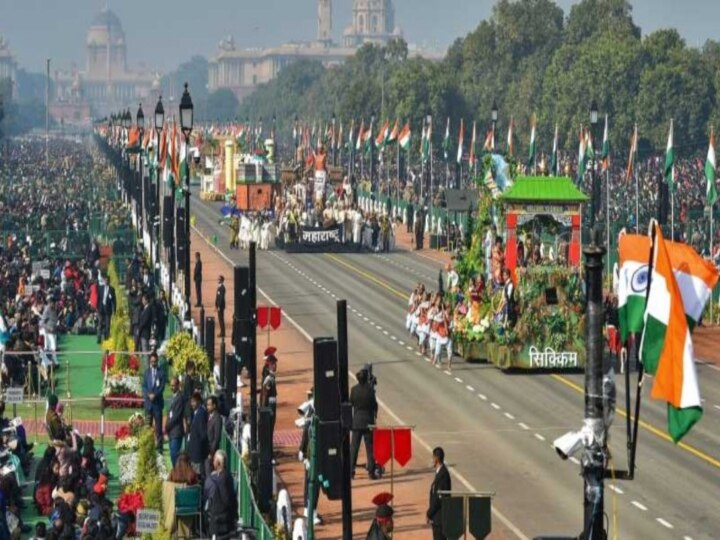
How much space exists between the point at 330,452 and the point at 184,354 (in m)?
16.4

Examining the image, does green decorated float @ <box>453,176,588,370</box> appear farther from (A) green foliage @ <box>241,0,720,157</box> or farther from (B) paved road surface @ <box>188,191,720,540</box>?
(A) green foliage @ <box>241,0,720,157</box>

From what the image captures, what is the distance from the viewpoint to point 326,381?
25641 mm

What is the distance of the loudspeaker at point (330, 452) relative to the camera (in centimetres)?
2551

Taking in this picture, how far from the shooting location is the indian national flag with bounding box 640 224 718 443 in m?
19.4

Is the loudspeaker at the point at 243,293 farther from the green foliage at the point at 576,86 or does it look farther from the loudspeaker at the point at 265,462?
the green foliage at the point at 576,86

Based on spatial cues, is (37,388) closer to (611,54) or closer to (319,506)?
(319,506)

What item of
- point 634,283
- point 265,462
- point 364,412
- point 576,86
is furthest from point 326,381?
point 576,86

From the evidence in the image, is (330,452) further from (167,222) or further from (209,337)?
(167,222)

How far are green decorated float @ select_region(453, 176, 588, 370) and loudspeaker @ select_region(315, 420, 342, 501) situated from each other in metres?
22.6

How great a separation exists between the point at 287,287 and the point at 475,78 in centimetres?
12810

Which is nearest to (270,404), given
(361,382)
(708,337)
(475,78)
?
(361,382)

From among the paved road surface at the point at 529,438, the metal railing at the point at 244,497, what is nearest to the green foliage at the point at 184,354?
the paved road surface at the point at 529,438

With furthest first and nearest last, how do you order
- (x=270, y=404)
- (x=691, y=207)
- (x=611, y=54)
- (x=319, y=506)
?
1. (x=611, y=54)
2. (x=691, y=207)
3. (x=270, y=404)
4. (x=319, y=506)

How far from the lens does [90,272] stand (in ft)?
226
